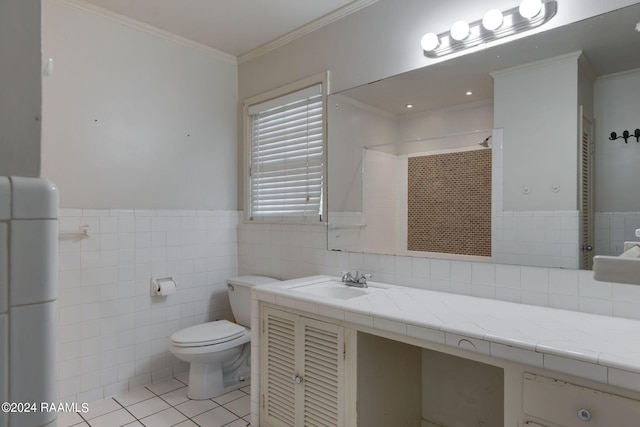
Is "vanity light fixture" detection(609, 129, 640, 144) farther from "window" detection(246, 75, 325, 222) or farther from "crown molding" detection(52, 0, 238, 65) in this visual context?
"crown molding" detection(52, 0, 238, 65)

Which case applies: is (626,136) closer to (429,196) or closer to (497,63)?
(497,63)

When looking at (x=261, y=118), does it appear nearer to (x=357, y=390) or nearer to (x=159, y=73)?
(x=159, y=73)

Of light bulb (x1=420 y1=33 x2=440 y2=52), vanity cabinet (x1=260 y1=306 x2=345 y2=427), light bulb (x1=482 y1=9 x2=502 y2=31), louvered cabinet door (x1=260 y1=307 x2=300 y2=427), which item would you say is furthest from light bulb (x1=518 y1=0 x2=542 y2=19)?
louvered cabinet door (x1=260 y1=307 x2=300 y2=427)

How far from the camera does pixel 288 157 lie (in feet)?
9.59

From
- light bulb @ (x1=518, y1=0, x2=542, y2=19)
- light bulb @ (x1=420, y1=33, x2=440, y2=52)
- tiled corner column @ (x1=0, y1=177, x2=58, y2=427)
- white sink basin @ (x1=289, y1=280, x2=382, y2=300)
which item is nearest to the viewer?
tiled corner column @ (x1=0, y1=177, x2=58, y2=427)

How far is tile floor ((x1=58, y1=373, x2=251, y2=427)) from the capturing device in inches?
86.5

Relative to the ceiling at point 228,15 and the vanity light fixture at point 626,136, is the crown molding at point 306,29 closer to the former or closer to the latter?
the ceiling at point 228,15

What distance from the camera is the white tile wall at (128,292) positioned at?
238cm

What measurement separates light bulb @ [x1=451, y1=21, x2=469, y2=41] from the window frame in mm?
946

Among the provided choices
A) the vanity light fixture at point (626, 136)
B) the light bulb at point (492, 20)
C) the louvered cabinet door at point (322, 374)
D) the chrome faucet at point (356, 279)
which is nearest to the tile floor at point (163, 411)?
the louvered cabinet door at point (322, 374)

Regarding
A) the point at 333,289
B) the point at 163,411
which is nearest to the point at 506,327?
the point at 333,289

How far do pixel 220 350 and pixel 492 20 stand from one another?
244 cm

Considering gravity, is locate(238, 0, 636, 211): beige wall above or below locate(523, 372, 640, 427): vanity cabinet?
above

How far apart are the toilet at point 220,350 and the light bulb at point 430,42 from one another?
6.23 feet
